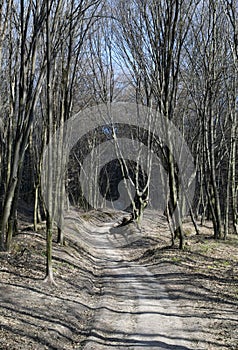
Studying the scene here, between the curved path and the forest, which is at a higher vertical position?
the forest

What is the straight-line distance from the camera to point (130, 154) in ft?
109

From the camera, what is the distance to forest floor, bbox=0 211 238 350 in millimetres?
6918

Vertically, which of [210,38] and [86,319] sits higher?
[210,38]

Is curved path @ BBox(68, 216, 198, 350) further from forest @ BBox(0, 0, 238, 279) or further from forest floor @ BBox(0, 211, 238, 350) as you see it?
forest @ BBox(0, 0, 238, 279)

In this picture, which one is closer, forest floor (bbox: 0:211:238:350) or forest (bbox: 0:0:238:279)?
forest floor (bbox: 0:211:238:350)

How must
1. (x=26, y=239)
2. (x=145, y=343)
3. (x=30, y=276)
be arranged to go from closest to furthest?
(x=145, y=343), (x=30, y=276), (x=26, y=239)

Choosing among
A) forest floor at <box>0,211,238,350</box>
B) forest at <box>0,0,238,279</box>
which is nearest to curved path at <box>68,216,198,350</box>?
forest floor at <box>0,211,238,350</box>

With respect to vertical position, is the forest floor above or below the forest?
below

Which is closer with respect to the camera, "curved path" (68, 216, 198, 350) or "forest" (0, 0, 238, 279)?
"curved path" (68, 216, 198, 350)

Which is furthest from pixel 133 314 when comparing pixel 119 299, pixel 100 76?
pixel 100 76

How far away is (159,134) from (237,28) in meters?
7.12

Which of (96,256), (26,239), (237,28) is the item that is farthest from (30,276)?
(237,28)

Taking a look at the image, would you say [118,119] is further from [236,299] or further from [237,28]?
[236,299]

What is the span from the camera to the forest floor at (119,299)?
6.92m
